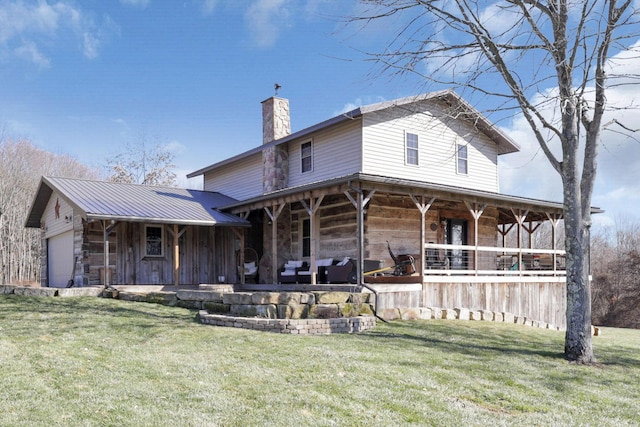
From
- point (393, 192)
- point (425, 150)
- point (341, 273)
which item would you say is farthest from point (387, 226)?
point (425, 150)

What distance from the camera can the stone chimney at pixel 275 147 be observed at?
19266mm

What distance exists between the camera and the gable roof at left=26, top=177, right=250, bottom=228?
15641 millimetres

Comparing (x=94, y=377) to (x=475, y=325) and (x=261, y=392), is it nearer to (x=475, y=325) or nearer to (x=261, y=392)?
(x=261, y=392)

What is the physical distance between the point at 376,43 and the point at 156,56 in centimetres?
1800

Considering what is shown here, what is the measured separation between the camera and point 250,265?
18734mm

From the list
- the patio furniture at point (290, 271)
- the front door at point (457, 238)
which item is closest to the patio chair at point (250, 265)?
the patio furniture at point (290, 271)

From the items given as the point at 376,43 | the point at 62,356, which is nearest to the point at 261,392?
the point at 62,356

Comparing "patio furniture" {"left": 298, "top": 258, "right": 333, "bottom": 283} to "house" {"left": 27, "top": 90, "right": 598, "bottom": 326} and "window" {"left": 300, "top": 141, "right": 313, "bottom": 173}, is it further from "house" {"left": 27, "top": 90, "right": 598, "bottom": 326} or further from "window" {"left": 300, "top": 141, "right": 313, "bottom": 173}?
"window" {"left": 300, "top": 141, "right": 313, "bottom": 173}

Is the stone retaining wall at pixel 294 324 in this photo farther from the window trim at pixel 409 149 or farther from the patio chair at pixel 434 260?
the window trim at pixel 409 149

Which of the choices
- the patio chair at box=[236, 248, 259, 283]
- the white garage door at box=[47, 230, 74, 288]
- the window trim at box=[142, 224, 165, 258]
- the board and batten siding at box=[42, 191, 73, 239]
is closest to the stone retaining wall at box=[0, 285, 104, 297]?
the window trim at box=[142, 224, 165, 258]

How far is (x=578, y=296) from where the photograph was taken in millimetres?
8695

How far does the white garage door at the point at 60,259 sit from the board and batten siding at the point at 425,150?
10.2 meters

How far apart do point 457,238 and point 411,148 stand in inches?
141

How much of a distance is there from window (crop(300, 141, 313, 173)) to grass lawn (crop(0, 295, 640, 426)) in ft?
30.8
